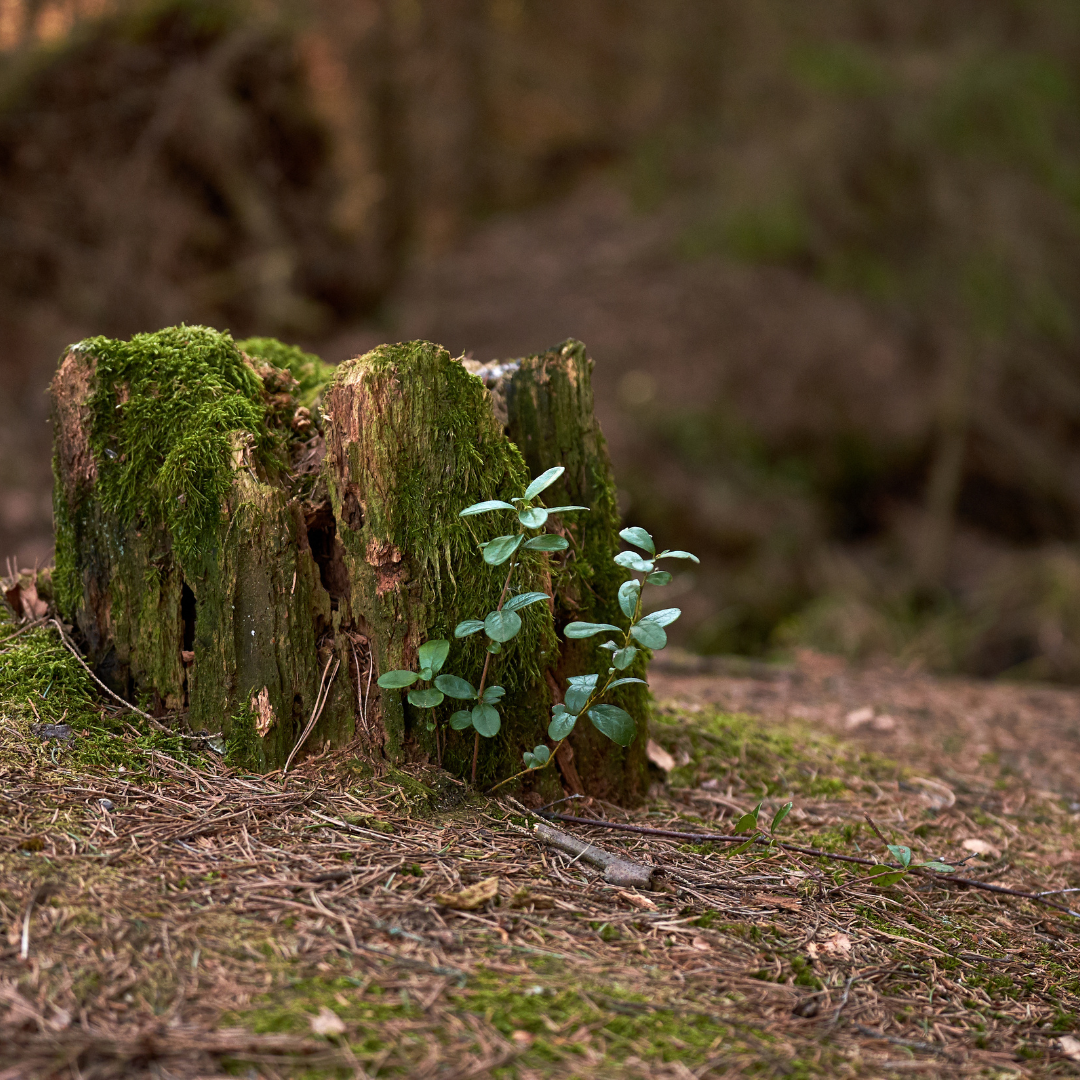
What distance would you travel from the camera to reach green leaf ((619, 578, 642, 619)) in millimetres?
2111

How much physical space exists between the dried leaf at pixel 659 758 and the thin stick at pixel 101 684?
1321mm

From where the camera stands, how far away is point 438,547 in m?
2.24

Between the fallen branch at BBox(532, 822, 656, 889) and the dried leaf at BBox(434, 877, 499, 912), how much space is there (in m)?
0.26

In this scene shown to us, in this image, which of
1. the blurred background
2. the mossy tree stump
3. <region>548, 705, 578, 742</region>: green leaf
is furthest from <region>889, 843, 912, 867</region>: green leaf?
the blurred background

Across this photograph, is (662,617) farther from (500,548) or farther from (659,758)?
(659,758)

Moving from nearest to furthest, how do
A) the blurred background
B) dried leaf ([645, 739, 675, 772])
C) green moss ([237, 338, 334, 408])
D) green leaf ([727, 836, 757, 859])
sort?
1. green leaf ([727, 836, 757, 859])
2. dried leaf ([645, 739, 675, 772])
3. green moss ([237, 338, 334, 408])
4. the blurred background

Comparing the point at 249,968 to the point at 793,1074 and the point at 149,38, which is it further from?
the point at 149,38

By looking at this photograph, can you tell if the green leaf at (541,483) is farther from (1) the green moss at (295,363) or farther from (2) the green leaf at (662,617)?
(1) the green moss at (295,363)

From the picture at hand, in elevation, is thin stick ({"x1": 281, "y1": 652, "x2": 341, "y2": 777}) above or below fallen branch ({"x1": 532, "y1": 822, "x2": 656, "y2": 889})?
above

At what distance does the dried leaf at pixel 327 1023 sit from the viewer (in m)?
1.46

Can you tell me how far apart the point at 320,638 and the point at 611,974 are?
106 centimetres

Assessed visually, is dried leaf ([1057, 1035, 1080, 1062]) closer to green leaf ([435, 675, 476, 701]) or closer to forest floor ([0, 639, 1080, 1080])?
forest floor ([0, 639, 1080, 1080])

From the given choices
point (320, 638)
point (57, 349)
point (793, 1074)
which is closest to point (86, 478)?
point (320, 638)

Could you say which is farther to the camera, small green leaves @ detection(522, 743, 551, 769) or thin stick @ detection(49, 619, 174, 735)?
thin stick @ detection(49, 619, 174, 735)
